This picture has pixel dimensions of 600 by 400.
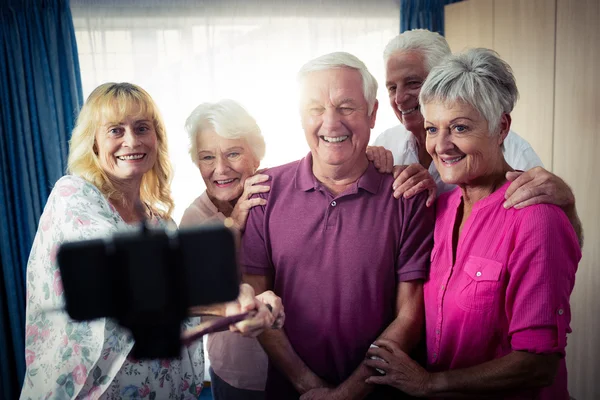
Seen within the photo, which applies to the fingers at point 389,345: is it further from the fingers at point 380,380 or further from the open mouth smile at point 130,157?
the open mouth smile at point 130,157

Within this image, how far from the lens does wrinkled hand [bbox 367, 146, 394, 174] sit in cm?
114

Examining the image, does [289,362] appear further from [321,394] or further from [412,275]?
[412,275]

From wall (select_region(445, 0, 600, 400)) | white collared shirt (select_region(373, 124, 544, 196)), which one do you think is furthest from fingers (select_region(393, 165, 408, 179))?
wall (select_region(445, 0, 600, 400))

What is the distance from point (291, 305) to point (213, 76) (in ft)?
3.91

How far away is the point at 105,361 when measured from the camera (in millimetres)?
977

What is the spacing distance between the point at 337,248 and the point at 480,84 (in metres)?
0.45

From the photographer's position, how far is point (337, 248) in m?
1.10

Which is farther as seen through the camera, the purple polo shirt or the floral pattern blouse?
the purple polo shirt

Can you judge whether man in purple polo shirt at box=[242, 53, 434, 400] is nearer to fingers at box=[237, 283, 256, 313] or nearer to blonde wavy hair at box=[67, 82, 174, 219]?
blonde wavy hair at box=[67, 82, 174, 219]

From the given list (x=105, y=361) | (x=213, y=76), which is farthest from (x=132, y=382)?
(x=213, y=76)

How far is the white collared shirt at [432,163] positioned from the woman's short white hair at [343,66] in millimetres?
379

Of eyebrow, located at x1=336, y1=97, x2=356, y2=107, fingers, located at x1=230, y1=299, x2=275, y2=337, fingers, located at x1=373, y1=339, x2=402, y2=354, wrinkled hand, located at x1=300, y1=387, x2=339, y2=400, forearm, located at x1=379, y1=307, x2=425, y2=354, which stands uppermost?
eyebrow, located at x1=336, y1=97, x2=356, y2=107

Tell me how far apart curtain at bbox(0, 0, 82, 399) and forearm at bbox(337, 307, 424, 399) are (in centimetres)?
167

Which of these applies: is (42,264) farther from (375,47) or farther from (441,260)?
(375,47)
